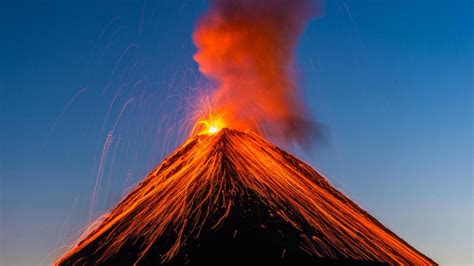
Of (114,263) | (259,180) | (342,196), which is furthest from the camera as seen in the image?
(342,196)

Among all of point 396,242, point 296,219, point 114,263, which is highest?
point 396,242

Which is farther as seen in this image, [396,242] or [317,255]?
[396,242]

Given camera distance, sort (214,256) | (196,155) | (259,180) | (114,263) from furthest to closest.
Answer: (196,155) → (259,180) → (114,263) → (214,256)

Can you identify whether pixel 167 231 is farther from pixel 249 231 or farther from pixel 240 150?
pixel 240 150

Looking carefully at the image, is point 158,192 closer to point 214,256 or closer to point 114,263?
point 114,263

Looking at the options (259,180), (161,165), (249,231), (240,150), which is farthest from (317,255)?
(161,165)

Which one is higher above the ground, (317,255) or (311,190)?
(311,190)
